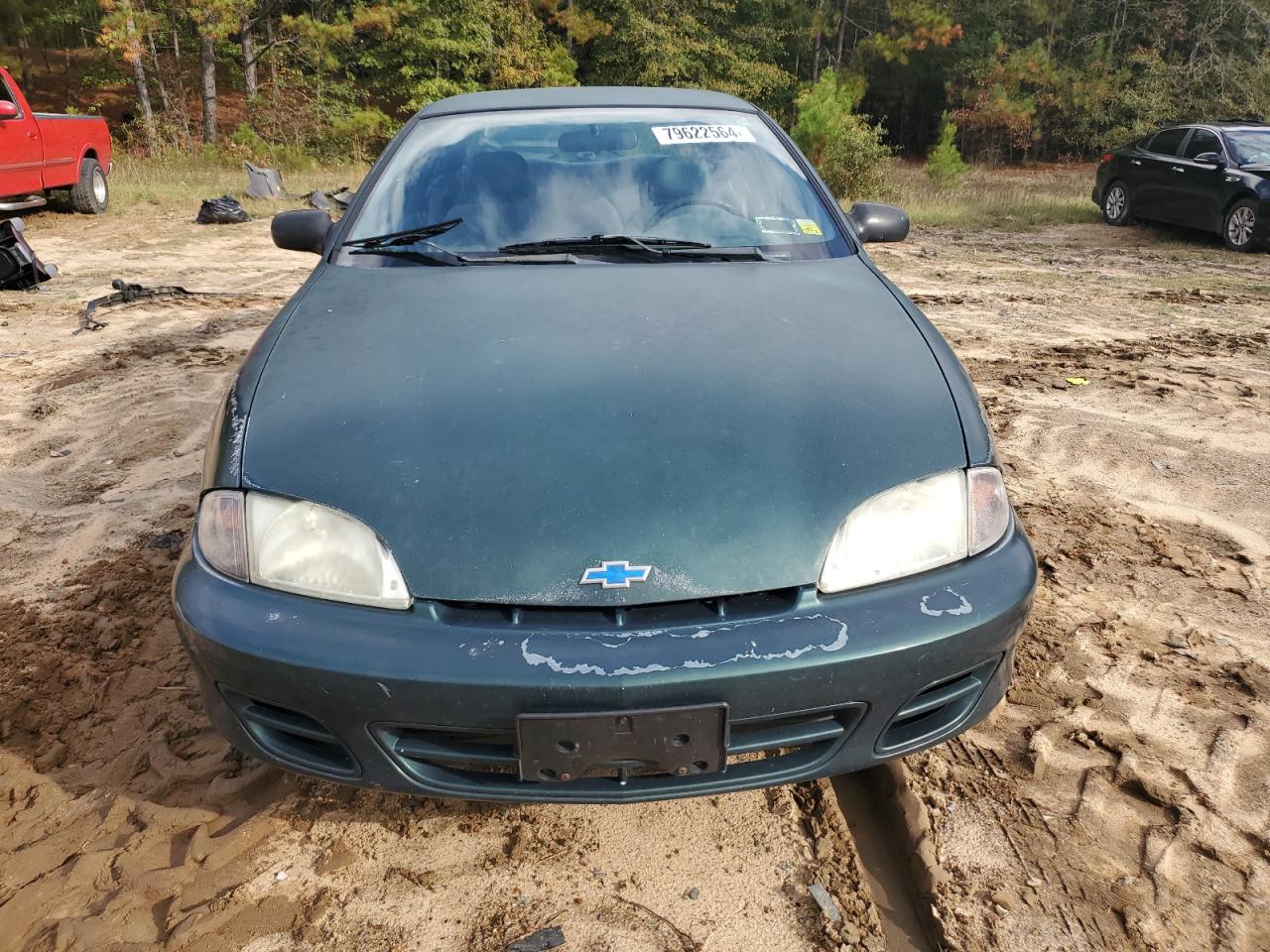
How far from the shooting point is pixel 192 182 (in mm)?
14891

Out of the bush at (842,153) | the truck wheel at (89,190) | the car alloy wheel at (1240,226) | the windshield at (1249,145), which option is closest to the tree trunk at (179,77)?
the truck wheel at (89,190)

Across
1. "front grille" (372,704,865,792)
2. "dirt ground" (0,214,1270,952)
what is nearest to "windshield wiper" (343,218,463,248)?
"dirt ground" (0,214,1270,952)

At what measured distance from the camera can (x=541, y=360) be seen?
1908 mm

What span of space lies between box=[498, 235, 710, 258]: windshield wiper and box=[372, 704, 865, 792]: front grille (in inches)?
55.3

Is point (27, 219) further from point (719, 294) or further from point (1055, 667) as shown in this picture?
point (1055, 667)

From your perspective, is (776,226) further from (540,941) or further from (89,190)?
(89,190)

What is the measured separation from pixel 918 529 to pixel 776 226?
1284 mm

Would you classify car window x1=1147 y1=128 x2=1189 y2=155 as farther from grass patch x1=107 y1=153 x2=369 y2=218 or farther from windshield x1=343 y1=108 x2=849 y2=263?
grass patch x1=107 y1=153 x2=369 y2=218

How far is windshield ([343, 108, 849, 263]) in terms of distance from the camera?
2539mm

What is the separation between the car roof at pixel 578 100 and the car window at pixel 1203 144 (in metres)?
10.3

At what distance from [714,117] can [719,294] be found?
1.04 meters

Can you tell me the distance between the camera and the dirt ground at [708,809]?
5.41ft

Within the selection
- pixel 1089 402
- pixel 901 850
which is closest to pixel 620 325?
pixel 901 850

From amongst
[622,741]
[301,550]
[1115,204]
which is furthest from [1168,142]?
[301,550]
